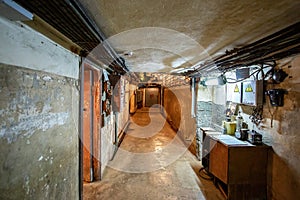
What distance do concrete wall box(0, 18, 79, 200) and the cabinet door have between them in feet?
6.27

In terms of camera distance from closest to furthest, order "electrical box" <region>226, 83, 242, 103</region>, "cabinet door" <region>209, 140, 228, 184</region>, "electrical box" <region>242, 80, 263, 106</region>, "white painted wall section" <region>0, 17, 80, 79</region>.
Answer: "white painted wall section" <region>0, 17, 80, 79</region> → "electrical box" <region>242, 80, 263, 106</region> → "cabinet door" <region>209, 140, 228, 184</region> → "electrical box" <region>226, 83, 242, 103</region>

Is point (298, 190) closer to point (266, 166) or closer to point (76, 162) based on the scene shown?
point (266, 166)

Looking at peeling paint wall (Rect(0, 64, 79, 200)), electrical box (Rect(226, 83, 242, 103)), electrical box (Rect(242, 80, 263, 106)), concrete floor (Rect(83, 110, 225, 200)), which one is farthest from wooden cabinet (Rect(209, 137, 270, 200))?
peeling paint wall (Rect(0, 64, 79, 200))

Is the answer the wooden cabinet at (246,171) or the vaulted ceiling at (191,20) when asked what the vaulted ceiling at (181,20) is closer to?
the vaulted ceiling at (191,20)

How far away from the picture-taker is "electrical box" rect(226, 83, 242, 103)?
2.66 meters

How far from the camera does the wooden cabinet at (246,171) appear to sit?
7.57 ft

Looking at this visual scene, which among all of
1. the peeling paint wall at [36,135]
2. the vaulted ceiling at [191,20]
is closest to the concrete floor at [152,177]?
the peeling paint wall at [36,135]

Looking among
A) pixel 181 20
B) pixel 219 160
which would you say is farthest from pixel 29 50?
pixel 219 160

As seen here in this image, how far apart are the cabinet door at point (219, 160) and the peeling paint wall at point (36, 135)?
74.6 inches

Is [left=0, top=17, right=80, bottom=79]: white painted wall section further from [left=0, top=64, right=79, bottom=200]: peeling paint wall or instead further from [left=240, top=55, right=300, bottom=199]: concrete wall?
[left=240, top=55, right=300, bottom=199]: concrete wall

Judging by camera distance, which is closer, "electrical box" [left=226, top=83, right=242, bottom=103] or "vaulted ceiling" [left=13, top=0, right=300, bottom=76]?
"vaulted ceiling" [left=13, top=0, right=300, bottom=76]

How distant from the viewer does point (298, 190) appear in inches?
70.7

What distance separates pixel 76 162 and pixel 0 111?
1125 mm

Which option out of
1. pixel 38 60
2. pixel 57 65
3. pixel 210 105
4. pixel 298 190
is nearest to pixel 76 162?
pixel 57 65
